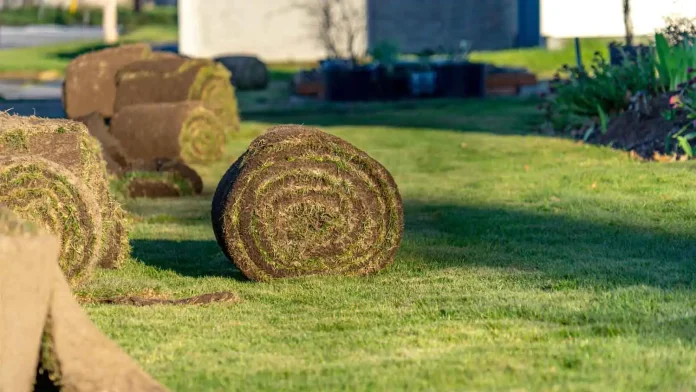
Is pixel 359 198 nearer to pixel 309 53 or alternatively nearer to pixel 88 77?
pixel 88 77

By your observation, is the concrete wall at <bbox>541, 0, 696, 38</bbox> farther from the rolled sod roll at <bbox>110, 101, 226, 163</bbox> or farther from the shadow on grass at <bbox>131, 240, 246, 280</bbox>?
the shadow on grass at <bbox>131, 240, 246, 280</bbox>

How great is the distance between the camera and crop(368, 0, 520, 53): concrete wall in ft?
116

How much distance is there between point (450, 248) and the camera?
952cm

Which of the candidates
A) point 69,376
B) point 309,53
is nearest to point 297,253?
point 69,376

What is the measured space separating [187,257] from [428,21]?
87.6 feet

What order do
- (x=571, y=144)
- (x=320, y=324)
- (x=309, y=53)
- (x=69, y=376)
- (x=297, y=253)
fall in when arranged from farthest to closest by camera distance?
(x=309, y=53), (x=571, y=144), (x=297, y=253), (x=320, y=324), (x=69, y=376)

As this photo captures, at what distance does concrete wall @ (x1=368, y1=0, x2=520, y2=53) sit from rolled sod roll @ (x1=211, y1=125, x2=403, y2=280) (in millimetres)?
27021

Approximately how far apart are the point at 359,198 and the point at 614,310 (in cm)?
211

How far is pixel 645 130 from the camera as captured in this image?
584 inches

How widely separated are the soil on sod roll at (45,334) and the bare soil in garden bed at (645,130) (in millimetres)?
9353

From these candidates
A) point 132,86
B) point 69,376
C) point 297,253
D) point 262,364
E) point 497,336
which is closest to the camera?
point 69,376

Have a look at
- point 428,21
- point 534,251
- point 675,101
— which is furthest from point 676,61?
point 428,21

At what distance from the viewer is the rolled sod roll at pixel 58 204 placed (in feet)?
25.6

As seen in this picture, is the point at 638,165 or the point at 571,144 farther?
the point at 571,144
